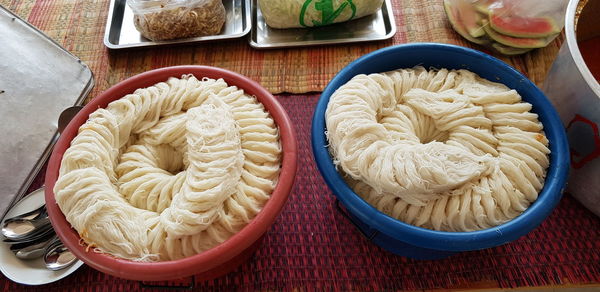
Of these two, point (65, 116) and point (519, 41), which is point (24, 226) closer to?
point (65, 116)

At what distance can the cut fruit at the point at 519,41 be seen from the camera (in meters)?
1.23

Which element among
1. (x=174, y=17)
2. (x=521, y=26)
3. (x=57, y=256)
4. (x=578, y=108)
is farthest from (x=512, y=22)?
(x=57, y=256)

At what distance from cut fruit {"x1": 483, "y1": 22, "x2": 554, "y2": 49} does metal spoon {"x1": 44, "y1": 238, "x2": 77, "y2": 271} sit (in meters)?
1.32

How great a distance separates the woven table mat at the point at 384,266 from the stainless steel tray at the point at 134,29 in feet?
2.37

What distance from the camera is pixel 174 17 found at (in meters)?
1.25

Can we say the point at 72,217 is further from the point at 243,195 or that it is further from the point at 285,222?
→ the point at 285,222

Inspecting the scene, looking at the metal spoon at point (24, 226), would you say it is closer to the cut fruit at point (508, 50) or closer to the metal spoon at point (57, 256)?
the metal spoon at point (57, 256)

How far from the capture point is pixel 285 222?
1.00 metres

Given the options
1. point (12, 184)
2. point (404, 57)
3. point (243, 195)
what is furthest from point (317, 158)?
point (12, 184)

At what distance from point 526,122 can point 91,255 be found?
0.89 m

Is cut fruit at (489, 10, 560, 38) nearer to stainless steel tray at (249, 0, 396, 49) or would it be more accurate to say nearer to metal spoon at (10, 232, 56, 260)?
stainless steel tray at (249, 0, 396, 49)

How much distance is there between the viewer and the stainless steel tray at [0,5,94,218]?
3.35 ft

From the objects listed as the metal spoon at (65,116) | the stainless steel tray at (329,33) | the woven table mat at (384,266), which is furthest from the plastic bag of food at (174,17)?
the woven table mat at (384,266)

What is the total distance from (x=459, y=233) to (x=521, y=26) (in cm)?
83
